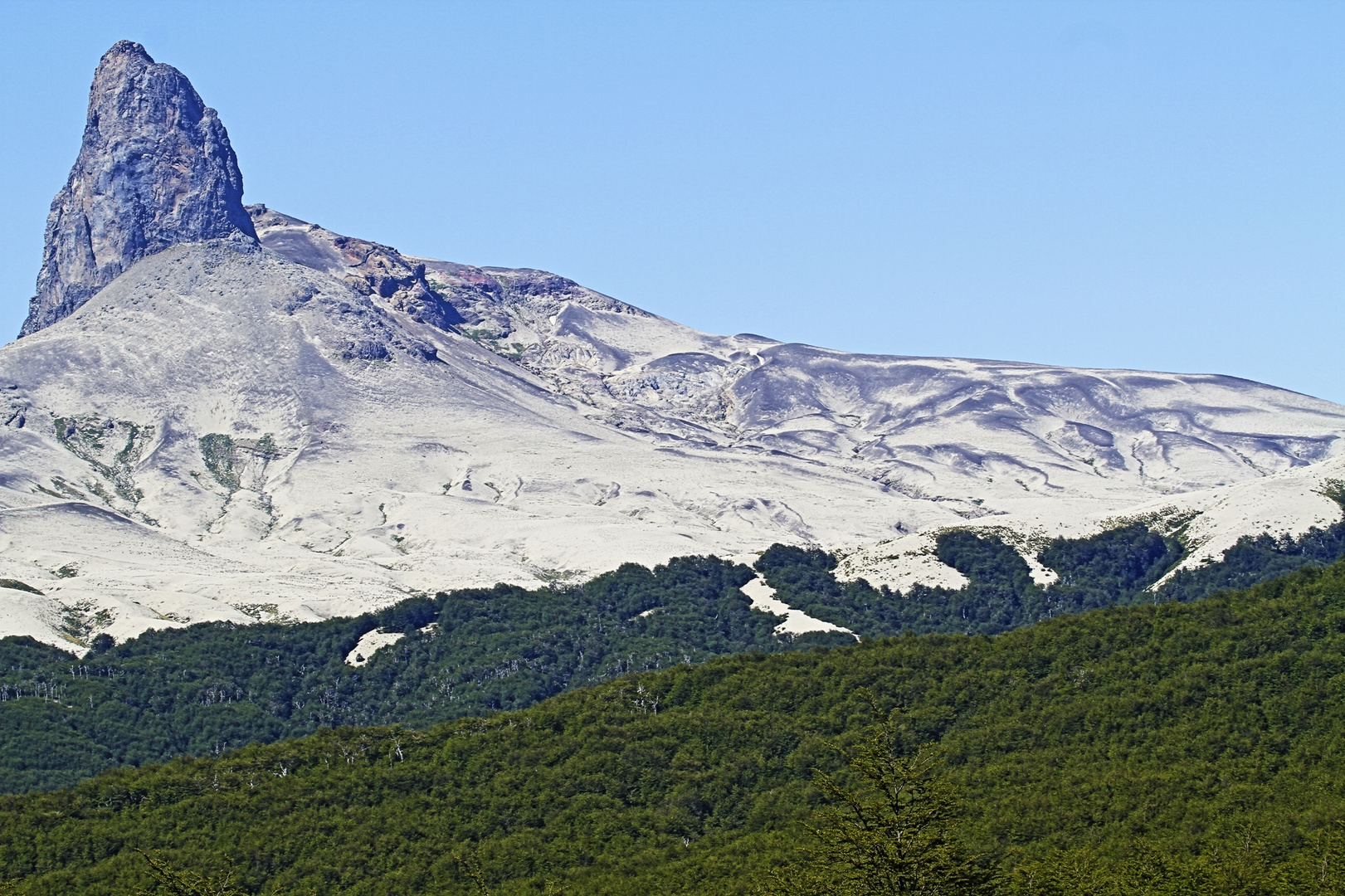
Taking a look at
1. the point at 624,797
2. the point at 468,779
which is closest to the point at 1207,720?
the point at 624,797

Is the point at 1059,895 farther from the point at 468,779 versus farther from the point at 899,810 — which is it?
the point at 468,779

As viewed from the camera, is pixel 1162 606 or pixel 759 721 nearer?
pixel 759 721

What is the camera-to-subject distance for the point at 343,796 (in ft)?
477

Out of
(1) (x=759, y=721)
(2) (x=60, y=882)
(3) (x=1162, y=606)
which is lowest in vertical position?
(2) (x=60, y=882)

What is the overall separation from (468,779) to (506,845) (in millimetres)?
14323

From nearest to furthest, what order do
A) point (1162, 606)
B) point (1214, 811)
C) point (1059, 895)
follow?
1. point (1059, 895)
2. point (1214, 811)
3. point (1162, 606)

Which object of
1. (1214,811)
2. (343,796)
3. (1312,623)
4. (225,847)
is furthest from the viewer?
(1312,623)

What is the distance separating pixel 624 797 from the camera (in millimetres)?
148750

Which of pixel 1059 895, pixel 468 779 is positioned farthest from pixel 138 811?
pixel 1059 895

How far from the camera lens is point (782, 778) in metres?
153

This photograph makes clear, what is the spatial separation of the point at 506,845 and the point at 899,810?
68.3 meters

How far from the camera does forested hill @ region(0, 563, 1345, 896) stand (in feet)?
398

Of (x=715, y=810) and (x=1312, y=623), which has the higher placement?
(x=1312, y=623)

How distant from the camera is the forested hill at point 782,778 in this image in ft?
398
